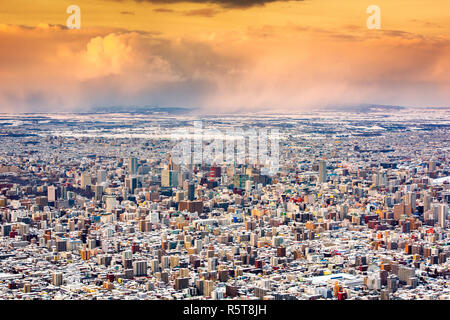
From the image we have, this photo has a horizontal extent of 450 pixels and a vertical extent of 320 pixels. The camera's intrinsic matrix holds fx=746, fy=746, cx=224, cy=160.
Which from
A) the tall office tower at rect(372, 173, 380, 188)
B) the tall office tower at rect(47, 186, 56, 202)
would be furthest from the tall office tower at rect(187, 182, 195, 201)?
the tall office tower at rect(372, 173, 380, 188)

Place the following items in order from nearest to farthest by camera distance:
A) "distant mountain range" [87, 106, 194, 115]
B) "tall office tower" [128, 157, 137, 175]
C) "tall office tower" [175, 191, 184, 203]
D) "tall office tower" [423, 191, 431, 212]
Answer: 1. "tall office tower" [423, 191, 431, 212]
2. "tall office tower" [175, 191, 184, 203]
3. "tall office tower" [128, 157, 137, 175]
4. "distant mountain range" [87, 106, 194, 115]

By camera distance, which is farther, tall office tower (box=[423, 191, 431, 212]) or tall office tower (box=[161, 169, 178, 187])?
tall office tower (box=[161, 169, 178, 187])

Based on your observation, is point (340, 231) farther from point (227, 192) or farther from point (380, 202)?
point (227, 192)

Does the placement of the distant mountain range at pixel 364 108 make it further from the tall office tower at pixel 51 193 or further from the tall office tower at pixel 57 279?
the tall office tower at pixel 57 279

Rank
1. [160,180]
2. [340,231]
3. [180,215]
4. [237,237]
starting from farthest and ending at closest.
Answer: [160,180]
[180,215]
[340,231]
[237,237]

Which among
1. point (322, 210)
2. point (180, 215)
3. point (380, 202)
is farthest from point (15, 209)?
point (380, 202)

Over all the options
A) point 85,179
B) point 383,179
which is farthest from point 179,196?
point 383,179

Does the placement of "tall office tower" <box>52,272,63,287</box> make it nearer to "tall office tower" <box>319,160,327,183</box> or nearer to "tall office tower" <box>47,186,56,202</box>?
"tall office tower" <box>47,186,56,202</box>
